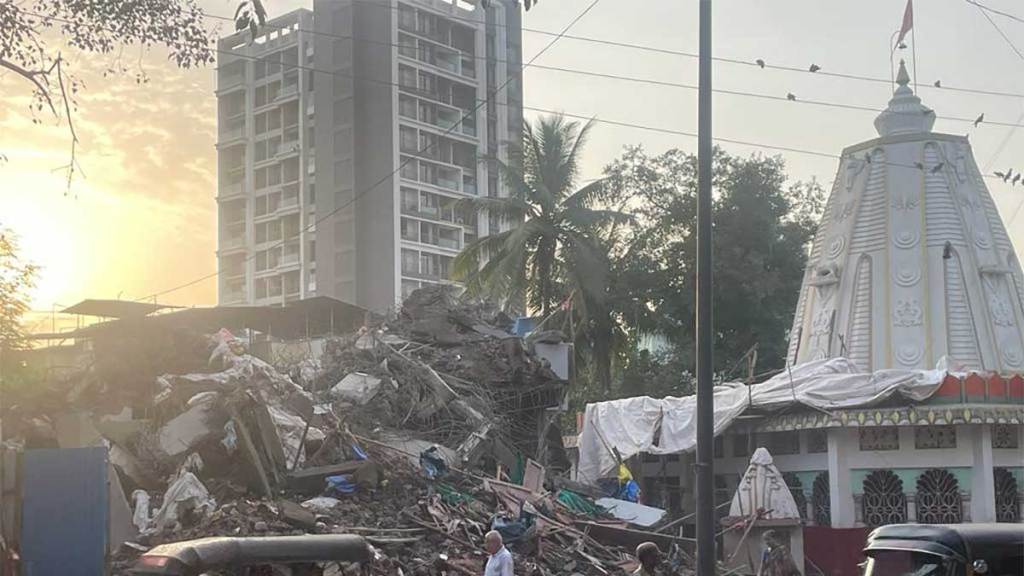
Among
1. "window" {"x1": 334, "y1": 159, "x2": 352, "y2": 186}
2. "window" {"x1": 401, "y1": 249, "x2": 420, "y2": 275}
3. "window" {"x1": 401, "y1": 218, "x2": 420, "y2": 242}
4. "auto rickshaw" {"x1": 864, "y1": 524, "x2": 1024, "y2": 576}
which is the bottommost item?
"auto rickshaw" {"x1": 864, "y1": 524, "x2": 1024, "y2": 576}

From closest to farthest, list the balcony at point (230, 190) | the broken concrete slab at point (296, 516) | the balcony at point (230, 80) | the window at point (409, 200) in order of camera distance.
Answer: the broken concrete slab at point (296, 516) < the window at point (409, 200) < the balcony at point (230, 80) < the balcony at point (230, 190)

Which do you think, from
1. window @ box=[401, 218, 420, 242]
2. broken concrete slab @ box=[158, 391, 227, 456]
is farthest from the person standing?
window @ box=[401, 218, 420, 242]

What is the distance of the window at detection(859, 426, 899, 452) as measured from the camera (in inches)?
953

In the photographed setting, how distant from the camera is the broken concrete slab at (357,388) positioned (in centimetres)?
2114

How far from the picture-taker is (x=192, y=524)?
49.9 feet

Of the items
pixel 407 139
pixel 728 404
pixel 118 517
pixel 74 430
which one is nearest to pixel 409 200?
pixel 407 139

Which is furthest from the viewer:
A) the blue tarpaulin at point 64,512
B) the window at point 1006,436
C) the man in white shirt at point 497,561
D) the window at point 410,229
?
the window at point 410,229

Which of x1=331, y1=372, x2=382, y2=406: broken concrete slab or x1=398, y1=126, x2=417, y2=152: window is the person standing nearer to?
x1=331, y1=372, x2=382, y2=406: broken concrete slab

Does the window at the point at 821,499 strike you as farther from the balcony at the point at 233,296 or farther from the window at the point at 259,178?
the balcony at the point at 233,296

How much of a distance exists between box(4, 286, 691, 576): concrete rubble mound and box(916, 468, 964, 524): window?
22.5 ft

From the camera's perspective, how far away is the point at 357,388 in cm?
2136

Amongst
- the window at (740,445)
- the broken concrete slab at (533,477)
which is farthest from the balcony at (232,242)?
the broken concrete slab at (533,477)

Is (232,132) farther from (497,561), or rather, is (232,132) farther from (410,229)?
(497,561)

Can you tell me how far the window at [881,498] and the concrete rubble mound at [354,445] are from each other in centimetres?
616
